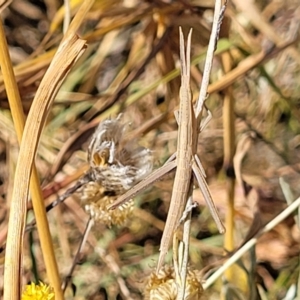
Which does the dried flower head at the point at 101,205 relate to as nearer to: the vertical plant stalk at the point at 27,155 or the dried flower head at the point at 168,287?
the dried flower head at the point at 168,287

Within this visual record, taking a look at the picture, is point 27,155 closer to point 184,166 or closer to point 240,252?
point 184,166

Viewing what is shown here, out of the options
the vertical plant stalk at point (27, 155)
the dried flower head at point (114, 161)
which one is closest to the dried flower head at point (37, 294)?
the vertical plant stalk at point (27, 155)

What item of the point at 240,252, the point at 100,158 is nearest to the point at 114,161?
the point at 100,158

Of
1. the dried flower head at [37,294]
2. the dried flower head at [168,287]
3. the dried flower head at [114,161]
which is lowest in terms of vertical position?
the dried flower head at [168,287]

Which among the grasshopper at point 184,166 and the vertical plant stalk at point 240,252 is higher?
the grasshopper at point 184,166

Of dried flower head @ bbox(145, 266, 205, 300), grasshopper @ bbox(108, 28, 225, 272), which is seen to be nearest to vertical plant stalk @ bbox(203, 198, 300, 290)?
dried flower head @ bbox(145, 266, 205, 300)

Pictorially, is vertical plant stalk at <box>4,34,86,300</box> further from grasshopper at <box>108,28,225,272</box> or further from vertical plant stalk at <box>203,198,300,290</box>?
vertical plant stalk at <box>203,198,300,290</box>
